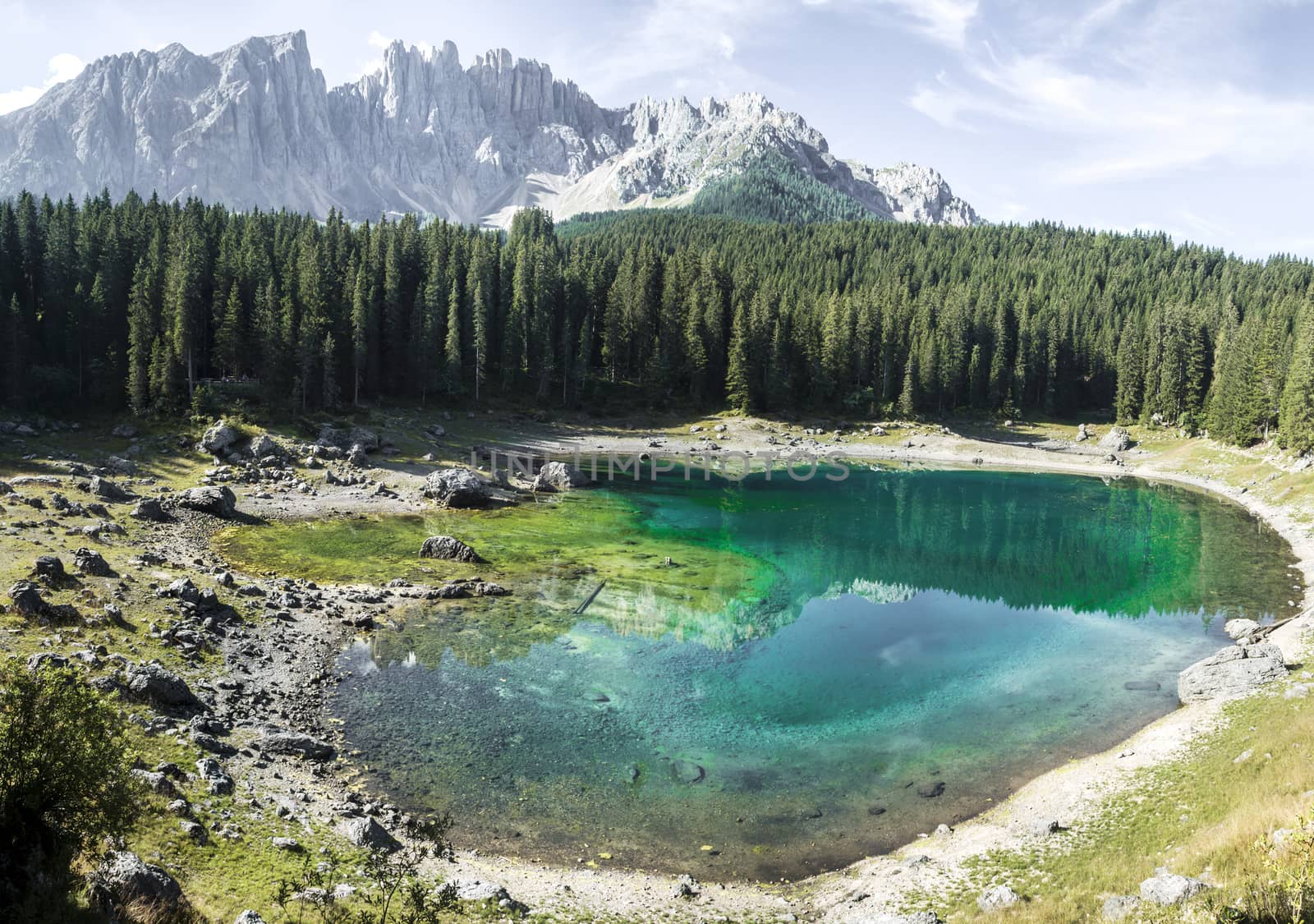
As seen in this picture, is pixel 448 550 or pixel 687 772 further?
pixel 448 550

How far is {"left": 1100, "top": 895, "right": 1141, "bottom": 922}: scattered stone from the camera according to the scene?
15.7 m

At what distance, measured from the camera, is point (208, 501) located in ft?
176

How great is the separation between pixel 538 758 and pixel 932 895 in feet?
43.9

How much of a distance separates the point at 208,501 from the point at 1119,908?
56.7 meters

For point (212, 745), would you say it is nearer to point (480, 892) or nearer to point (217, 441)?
point (480, 892)

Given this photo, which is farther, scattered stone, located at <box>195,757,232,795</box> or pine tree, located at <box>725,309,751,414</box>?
pine tree, located at <box>725,309,751,414</box>

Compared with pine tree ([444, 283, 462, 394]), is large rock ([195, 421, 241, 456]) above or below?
below

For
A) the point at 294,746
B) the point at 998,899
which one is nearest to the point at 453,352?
the point at 294,746

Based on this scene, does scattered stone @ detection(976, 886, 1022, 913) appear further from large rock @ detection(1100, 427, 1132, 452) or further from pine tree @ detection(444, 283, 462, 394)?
large rock @ detection(1100, 427, 1132, 452)

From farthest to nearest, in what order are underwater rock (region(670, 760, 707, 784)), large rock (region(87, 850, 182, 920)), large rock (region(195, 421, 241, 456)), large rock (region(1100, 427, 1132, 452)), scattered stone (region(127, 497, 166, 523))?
large rock (region(1100, 427, 1132, 452)) < large rock (region(195, 421, 241, 456)) < scattered stone (region(127, 497, 166, 523)) < underwater rock (region(670, 760, 707, 784)) < large rock (region(87, 850, 182, 920))

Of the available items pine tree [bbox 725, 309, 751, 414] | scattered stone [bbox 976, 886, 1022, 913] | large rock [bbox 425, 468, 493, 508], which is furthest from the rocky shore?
pine tree [bbox 725, 309, 751, 414]

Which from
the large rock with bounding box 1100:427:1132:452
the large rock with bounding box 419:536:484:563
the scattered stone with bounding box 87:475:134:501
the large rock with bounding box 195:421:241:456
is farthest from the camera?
the large rock with bounding box 1100:427:1132:452

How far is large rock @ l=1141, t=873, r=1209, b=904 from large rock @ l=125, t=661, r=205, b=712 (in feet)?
89.9

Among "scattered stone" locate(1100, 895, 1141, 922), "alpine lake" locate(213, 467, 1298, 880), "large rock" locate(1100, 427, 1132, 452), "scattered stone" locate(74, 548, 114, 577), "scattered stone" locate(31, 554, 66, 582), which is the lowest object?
"alpine lake" locate(213, 467, 1298, 880)
